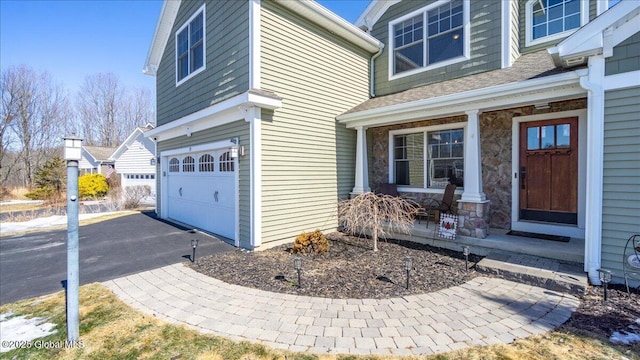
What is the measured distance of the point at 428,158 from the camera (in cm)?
783

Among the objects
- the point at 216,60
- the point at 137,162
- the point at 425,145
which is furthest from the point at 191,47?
the point at 137,162

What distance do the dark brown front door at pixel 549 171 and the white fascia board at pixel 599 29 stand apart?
226 centimetres

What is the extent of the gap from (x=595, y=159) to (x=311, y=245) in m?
4.91

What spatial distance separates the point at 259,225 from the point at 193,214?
3.83 m

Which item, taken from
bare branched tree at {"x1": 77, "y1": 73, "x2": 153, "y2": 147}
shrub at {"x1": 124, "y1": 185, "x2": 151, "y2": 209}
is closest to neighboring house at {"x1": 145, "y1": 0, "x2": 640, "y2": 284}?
shrub at {"x1": 124, "y1": 185, "x2": 151, "y2": 209}

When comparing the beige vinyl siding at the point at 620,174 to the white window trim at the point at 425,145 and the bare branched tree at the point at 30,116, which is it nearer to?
the white window trim at the point at 425,145

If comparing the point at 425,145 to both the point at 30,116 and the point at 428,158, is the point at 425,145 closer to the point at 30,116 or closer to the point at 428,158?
the point at 428,158

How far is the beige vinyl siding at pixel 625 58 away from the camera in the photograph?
394 centimetres

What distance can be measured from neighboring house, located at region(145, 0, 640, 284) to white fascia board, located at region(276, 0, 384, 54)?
47 mm

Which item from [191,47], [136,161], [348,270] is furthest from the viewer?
[136,161]

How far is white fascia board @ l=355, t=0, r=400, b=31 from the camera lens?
346 inches

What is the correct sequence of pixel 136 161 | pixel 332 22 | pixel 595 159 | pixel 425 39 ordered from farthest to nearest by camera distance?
pixel 136 161, pixel 425 39, pixel 332 22, pixel 595 159

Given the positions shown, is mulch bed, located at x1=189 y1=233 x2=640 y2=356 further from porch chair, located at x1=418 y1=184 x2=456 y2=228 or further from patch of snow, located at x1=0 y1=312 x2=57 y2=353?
patch of snow, located at x1=0 y1=312 x2=57 y2=353

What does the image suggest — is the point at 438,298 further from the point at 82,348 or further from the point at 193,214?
the point at 193,214
